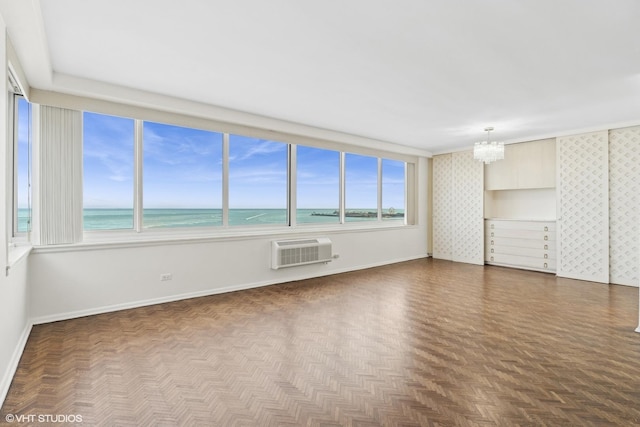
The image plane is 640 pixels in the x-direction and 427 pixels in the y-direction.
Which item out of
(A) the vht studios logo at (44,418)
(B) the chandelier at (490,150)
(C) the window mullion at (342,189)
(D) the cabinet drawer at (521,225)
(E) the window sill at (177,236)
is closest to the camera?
(A) the vht studios logo at (44,418)

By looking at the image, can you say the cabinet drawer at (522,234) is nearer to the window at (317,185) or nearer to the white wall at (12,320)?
the window at (317,185)

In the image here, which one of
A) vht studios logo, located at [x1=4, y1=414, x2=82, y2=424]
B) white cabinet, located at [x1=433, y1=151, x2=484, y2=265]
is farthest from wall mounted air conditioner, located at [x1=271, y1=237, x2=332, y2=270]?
vht studios logo, located at [x1=4, y1=414, x2=82, y2=424]

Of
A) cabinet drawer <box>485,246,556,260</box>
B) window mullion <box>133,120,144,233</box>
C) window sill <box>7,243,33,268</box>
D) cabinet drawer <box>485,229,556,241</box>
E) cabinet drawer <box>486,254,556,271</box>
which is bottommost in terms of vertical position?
cabinet drawer <box>486,254,556,271</box>

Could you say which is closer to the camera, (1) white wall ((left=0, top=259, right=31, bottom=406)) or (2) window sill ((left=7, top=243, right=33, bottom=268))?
(1) white wall ((left=0, top=259, right=31, bottom=406))

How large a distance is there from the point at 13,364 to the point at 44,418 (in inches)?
35.9

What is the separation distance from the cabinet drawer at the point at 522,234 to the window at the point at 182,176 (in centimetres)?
578

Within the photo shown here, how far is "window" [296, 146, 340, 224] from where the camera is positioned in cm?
652

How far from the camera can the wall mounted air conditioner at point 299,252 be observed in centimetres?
566

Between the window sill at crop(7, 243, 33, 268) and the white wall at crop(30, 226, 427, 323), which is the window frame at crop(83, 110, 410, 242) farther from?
the window sill at crop(7, 243, 33, 268)

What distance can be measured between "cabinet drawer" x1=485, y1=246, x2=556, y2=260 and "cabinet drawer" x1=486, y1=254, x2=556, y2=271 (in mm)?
62

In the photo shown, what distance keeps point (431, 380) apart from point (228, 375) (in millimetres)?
1541

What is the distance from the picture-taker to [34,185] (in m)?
3.82

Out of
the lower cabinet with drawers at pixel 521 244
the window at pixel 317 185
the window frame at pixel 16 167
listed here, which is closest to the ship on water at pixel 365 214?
the window at pixel 317 185

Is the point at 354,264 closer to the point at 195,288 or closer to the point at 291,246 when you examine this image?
the point at 291,246
